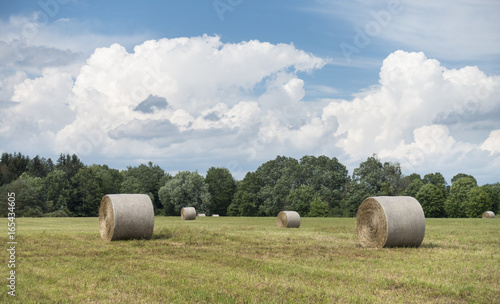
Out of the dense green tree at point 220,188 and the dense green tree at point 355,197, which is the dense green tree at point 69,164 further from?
the dense green tree at point 355,197

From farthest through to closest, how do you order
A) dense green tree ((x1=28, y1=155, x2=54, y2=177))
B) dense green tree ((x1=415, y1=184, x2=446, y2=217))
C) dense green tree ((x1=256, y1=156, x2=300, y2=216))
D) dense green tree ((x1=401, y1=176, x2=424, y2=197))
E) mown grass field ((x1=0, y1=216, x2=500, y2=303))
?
dense green tree ((x1=28, y1=155, x2=54, y2=177)), dense green tree ((x1=256, y1=156, x2=300, y2=216)), dense green tree ((x1=401, y1=176, x2=424, y2=197)), dense green tree ((x1=415, y1=184, x2=446, y2=217)), mown grass field ((x1=0, y1=216, x2=500, y2=303))

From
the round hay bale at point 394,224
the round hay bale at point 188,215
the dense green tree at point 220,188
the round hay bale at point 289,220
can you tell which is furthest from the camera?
the dense green tree at point 220,188

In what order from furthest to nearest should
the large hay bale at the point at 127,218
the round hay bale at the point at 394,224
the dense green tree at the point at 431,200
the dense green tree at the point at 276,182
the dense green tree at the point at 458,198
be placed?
the dense green tree at the point at 276,182 → the dense green tree at the point at 458,198 → the dense green tree at the point at 431,200 → the large hay bale at the point at 127,218 → the round hay bale at the point at 394,224

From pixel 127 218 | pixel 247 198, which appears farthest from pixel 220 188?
pixel 127 218

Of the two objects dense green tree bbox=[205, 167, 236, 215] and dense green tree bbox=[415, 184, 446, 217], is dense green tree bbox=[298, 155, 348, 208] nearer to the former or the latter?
dense green tree bbox=[415, 184, 446, 217]

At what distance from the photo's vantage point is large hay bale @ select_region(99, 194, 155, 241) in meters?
20.1

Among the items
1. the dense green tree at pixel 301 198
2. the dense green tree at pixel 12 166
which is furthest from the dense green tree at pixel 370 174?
the dense green tree at pixel 12 166

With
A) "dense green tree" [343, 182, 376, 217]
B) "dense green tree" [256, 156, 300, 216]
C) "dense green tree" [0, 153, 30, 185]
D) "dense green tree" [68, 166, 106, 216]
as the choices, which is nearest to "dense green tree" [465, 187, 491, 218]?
"dense green tree" [343, 182, 376, 217]

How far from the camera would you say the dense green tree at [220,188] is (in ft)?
321

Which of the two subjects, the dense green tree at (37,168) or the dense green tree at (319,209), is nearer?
the dense green tree at (319,209)

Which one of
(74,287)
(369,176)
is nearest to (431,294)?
(74,287)

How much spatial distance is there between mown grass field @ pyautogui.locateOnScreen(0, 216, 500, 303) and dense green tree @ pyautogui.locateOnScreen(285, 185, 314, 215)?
64270 mm

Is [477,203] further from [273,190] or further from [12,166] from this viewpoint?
[12,166]

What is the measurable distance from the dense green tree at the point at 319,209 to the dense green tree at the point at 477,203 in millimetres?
24375
